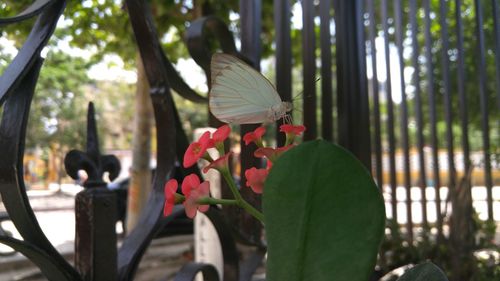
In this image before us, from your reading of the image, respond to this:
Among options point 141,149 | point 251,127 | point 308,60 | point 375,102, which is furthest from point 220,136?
point 141,149

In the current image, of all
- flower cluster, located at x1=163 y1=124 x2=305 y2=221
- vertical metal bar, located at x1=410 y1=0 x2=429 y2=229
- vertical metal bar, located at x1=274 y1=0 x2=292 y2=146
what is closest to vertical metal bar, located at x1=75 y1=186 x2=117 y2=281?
flower cluster, located at x1=163 y1=124 x2=305 y2=221

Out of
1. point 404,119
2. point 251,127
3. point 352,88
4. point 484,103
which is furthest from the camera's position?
point 404,119

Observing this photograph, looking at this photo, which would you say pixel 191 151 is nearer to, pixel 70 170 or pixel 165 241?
pixel 70 170

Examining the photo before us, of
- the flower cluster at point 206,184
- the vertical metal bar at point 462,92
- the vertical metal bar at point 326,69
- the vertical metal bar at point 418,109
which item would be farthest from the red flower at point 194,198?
the vertical metal bar at point 418,109

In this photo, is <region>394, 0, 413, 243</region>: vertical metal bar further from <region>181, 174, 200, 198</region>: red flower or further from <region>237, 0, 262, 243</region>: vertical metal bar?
<region>181, 174, 200, 198</region>: red flower

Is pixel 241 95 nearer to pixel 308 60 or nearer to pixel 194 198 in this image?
pixel 194 198

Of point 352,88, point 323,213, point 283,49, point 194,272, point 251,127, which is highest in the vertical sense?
point 283,49
